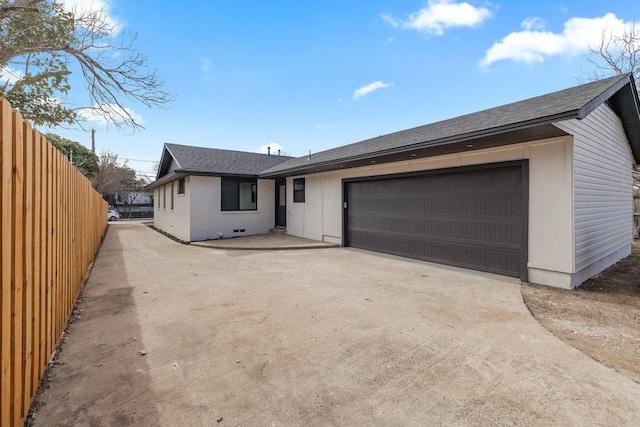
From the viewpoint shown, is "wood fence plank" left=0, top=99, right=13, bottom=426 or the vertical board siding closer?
"wood fence plank" left=0, top=99, right=13, bottom=426

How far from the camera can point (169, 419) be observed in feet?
6.44

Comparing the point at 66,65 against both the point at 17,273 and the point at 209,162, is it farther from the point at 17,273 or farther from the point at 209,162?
the point at 209,162

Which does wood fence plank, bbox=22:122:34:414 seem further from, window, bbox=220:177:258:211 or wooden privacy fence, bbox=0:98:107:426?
window, bbox=220:177:258:211

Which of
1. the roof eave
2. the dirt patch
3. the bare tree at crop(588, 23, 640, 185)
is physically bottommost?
the dirt patch

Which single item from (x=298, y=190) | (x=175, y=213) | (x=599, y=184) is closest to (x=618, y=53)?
(x=599, y=184)

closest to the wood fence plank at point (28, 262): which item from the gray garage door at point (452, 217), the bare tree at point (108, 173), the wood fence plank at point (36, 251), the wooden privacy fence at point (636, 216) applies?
the wood fence plank at point (36, 251)

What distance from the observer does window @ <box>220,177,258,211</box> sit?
1251 centimetres

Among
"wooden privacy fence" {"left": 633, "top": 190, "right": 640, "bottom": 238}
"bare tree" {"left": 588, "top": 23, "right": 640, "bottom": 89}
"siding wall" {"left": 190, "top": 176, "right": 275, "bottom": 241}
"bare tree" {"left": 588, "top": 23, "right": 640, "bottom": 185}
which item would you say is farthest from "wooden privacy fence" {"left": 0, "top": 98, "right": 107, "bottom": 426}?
"wooden privacy fence" {"left": 633, "top": 190, "right": 640, "bottom": 238}

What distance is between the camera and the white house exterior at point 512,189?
5324 mm

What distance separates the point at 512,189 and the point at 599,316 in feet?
9.04

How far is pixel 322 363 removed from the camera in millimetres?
2695

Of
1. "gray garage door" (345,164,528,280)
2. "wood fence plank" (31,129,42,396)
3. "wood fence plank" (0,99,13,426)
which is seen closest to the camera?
"wood fence plank" (0,99,13,426)

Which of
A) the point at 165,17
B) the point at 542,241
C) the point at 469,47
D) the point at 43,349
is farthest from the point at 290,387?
the point at 469,47

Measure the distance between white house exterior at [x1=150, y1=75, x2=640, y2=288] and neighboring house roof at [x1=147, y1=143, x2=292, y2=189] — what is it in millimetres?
4269
